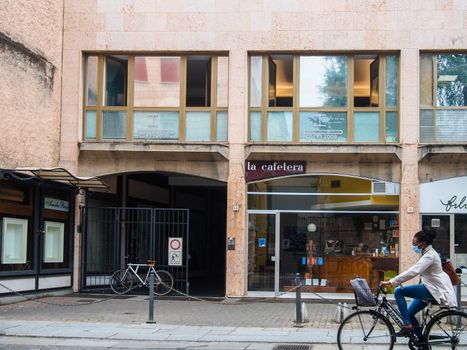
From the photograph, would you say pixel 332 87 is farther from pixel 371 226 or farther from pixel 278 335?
pixel 278 335

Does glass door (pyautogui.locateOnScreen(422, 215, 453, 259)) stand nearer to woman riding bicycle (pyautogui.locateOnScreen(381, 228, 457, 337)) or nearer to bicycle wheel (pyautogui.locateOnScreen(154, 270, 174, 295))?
bicycle wheel (pyautogui.locateOnScreen(154, 270, 174, 295))

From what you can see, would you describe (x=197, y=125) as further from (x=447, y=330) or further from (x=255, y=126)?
(x=447, y=330)

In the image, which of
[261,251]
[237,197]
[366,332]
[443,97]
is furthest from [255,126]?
[366,332]

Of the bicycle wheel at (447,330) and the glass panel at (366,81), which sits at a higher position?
the glass panel at (366,81)

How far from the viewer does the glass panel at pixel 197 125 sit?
19266 millimetres

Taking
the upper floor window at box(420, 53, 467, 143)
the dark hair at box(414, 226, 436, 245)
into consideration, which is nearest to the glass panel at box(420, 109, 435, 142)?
the upper floor window at box(420, 53, 467, 143)

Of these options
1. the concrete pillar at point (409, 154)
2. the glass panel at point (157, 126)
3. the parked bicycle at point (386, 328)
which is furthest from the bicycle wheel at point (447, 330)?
the glass panel at point (157, 126)

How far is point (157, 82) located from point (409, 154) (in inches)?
276

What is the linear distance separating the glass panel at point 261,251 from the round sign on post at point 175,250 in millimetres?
1850

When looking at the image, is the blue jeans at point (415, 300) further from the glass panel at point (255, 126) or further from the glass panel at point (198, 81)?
the glass panel at point (198, 81)

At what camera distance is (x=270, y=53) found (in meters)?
19.2

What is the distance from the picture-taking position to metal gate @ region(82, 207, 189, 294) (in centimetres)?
1983

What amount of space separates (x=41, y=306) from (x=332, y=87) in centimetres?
931

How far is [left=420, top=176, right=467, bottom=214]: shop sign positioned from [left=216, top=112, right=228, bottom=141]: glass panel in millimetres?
5373
